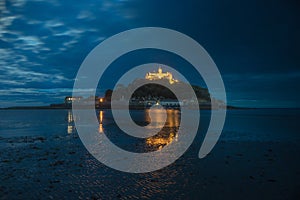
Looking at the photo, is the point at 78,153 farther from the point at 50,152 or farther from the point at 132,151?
the point at 132,151

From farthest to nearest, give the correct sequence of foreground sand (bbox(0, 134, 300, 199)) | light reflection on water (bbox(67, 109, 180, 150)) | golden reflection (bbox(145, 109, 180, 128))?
golden reflection (bbox(145, 109, 180, 128)), light reflection on water (bbox(67, 109, 180, 150)), foreground sand (bbox(0, 134, 300, 199))

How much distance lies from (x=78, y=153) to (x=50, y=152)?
2428 millimetres

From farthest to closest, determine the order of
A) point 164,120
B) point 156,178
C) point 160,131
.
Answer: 1. point 164,120
2. point 160,131
3. point 156,178

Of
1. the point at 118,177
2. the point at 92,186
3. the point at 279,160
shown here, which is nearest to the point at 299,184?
the point at 279,160

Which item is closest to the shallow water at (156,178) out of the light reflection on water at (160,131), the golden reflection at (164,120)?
the light reflection on water at (160,131)

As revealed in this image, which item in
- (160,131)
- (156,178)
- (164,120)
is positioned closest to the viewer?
(156,178)

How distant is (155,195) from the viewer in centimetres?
1057

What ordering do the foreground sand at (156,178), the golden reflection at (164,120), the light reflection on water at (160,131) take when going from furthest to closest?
the golden reflection at (164,120), the light reflection on water at (160,131), the foreground sand at (156,178)

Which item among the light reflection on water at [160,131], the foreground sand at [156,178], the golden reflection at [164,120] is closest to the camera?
the foreground sand at [156,178]

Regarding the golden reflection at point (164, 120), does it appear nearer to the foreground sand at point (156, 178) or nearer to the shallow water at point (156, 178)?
the shallow water at point (156, 178)

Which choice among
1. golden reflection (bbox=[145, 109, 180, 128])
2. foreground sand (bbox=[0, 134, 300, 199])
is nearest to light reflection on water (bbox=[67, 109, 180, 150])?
golden reflection (bbox=[145, 109, 180, 128])

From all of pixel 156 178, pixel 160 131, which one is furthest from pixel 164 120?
pixel 156 178

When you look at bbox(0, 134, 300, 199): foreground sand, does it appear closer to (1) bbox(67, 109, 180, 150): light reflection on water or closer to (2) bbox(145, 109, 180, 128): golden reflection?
(1) bbox(67, 109, 180, 150): light reflection on water

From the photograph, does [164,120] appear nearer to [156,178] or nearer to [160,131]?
[160,131]
